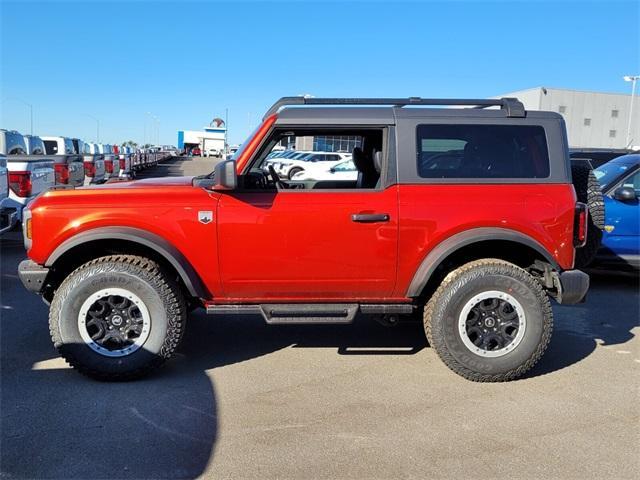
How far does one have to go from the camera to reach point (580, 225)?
13.8 feet

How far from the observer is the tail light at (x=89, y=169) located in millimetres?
14047

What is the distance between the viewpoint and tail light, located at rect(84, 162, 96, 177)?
553 inches

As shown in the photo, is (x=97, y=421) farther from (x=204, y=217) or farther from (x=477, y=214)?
(x=477, y=214)

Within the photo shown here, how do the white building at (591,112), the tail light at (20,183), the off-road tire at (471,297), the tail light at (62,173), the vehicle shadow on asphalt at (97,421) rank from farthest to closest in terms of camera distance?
the white building at (591,112) → the tail light at (62,173) → the tail light at (20,183) → the off-road tire at (471,297) → the vehicle shadow on asphalt at (97,421)

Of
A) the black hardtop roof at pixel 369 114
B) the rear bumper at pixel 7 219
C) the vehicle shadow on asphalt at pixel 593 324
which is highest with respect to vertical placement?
the black hardtop roof at pixel 369 114

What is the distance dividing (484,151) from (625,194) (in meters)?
3.39

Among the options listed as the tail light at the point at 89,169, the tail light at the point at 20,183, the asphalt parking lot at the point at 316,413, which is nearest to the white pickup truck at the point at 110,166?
the tail light at the point at 89,169

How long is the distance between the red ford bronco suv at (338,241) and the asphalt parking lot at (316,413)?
0.33 metres

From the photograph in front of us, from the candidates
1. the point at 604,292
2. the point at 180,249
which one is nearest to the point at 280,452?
the point at 180,249

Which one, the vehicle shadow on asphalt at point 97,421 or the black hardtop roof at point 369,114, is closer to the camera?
the vehicle shadow on asphalt at point 97,421

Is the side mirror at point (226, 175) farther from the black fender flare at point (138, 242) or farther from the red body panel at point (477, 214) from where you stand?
the red body panel at point (477, 214)

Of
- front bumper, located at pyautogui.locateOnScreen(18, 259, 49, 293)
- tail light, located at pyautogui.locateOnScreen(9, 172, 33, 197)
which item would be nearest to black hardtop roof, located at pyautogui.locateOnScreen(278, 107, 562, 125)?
front bumper, located at pyautogui.locateOnScreen(18, 259, 49, 293)

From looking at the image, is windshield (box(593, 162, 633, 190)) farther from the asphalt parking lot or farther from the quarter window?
the quarter window

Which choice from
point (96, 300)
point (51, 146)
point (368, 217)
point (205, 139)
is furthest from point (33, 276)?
point (205, 139)
